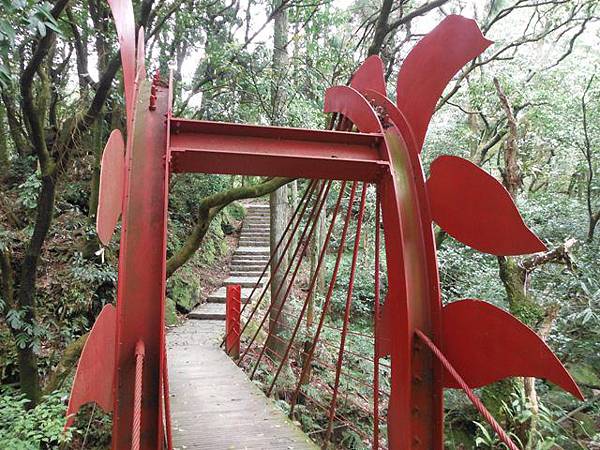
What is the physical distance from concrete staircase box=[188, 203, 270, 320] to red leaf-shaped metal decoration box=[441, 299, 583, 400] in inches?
249

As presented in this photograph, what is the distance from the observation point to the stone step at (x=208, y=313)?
347 inches

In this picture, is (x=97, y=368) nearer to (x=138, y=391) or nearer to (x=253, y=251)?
(x=138, y=391)

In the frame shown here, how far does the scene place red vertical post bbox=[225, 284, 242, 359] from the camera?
254 inches

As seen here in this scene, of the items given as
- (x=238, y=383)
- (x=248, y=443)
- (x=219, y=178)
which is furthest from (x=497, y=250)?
(x=219, y=178)

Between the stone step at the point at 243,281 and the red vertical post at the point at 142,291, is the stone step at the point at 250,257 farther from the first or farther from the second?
the red vertical post at the point at 142,291

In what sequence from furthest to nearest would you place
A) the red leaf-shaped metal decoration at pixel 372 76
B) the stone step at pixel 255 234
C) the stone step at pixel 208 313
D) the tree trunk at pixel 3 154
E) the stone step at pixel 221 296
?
the stone step at pixel 255 234, the stone step at pixel 221 296, the stone step at pixel 208 313, the tree trunk at pixel 3 154, the red leaf-shaped metal decoration at pixel 372 76

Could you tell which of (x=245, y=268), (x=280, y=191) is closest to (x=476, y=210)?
(x=280, y=191)

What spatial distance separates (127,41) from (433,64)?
1.38 metres

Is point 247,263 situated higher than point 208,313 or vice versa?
point 247,263

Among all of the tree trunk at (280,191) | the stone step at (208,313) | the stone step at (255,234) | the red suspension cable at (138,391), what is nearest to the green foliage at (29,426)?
the red suspension cable at (138,391)

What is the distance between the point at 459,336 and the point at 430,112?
1064 millimetres

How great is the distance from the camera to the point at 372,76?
104 inches

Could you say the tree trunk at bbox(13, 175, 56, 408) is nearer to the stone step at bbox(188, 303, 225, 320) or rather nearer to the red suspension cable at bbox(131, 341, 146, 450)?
the red suspension cable at bbox(131, 341, 146, 450)

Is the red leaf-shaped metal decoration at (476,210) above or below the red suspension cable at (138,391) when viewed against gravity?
above
